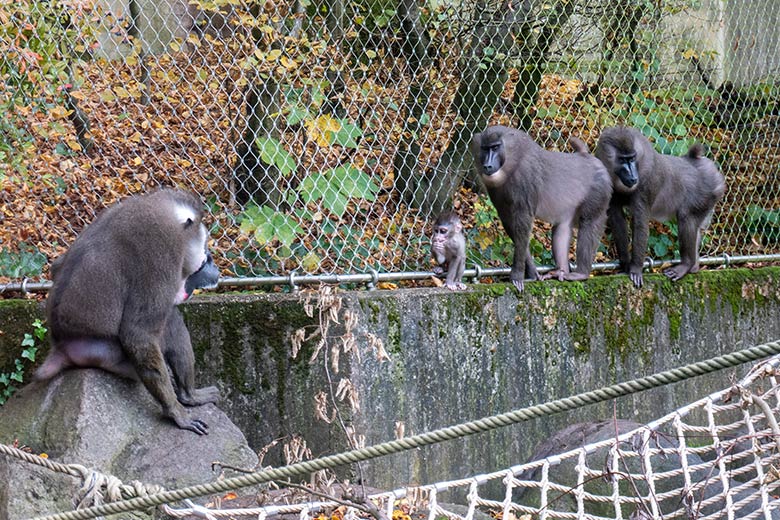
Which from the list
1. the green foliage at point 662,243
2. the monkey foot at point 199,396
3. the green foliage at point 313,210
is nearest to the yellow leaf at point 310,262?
the green foliage at point 313,210

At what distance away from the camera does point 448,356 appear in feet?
19.8

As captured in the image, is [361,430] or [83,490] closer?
[83,490]

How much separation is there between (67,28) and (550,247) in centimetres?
395

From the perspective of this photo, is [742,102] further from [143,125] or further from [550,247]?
[143,125]

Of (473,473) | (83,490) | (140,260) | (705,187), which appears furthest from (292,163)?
(705,187)

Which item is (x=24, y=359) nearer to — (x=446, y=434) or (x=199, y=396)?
(x=199, y=396)

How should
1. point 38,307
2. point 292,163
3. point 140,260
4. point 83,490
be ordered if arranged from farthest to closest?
point 292,163 → point 38,307 → point 140,260 → point 83,490

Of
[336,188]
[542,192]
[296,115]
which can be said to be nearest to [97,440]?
[336,188]

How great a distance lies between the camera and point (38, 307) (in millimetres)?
5492

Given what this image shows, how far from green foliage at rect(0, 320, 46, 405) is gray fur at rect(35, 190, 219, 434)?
21.5 inches

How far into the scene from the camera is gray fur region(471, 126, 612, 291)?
6730mm

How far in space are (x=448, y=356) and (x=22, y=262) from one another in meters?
2.56

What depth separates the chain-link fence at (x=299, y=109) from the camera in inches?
223

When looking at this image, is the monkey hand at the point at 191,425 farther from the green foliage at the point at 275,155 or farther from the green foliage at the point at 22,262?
the green foliage at the point at 275,155
